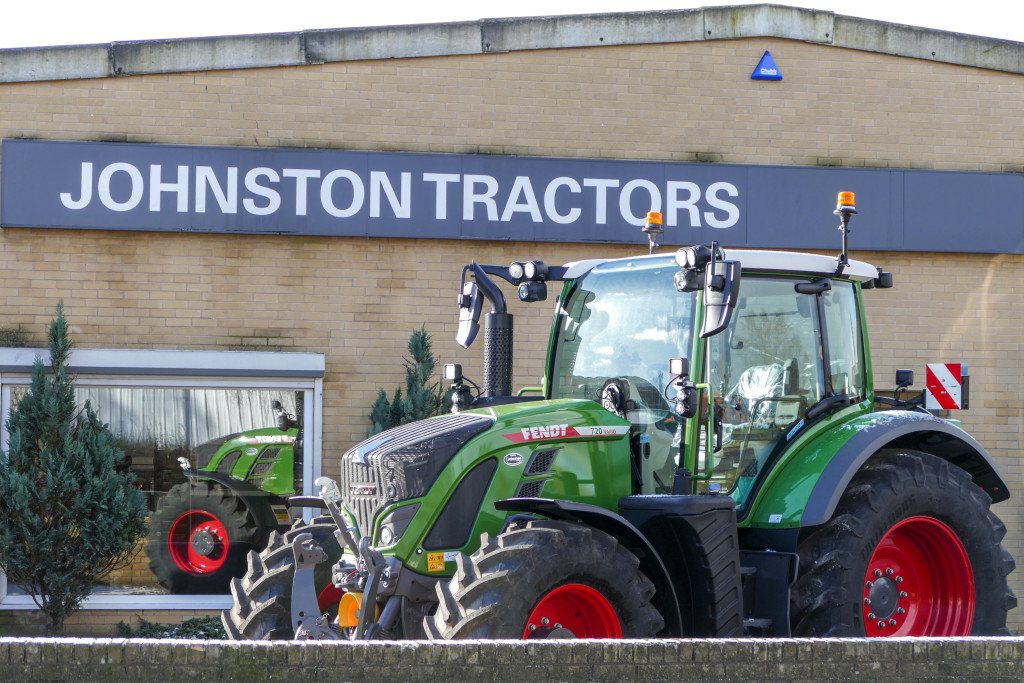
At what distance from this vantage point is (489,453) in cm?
550

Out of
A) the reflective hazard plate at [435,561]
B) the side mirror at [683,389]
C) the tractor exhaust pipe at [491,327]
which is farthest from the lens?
the tractor exhaust pipe at [491,327]

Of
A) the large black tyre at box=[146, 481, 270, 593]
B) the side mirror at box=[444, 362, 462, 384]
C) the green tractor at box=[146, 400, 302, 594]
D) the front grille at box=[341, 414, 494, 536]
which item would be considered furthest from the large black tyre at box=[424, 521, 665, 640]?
the large black tyre at box=[146, 481, 270, 593]

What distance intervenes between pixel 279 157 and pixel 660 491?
19.1ft

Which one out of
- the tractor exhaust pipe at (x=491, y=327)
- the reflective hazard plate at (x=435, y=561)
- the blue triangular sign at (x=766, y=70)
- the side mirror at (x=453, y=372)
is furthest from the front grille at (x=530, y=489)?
the blue triangular sign at (x=766, y=70)

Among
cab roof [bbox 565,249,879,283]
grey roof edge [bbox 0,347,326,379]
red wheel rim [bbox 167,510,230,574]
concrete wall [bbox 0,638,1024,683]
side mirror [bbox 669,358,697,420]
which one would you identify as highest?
cab roof [bbox 565,249,879,283]

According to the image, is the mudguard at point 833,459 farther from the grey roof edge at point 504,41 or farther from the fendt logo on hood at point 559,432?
the grey roof edge at point 504,41

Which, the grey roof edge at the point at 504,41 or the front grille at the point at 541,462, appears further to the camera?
the grey roof edge at the point at 504,41

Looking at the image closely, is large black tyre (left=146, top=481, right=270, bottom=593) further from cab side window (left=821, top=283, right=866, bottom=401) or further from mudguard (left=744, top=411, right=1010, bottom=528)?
cab side window (left=821, top=283, right=866, bottom=401)

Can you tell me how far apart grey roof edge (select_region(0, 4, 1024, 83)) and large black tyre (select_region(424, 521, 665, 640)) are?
6.67 meters

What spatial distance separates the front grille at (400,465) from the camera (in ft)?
17.7

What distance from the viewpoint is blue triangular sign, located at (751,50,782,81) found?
36.2 ft

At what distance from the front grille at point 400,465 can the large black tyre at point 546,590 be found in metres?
0.54

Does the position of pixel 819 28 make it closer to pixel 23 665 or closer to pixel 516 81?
pixel 516 81

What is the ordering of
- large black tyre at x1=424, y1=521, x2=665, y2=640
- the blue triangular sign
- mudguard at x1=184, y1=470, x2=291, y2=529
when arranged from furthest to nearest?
the blue triangular sign
mudguard at x1=184, y1=470, x2=291, y2=529
large black tyre at x1=424, y1=521, x2=665, y2=640
